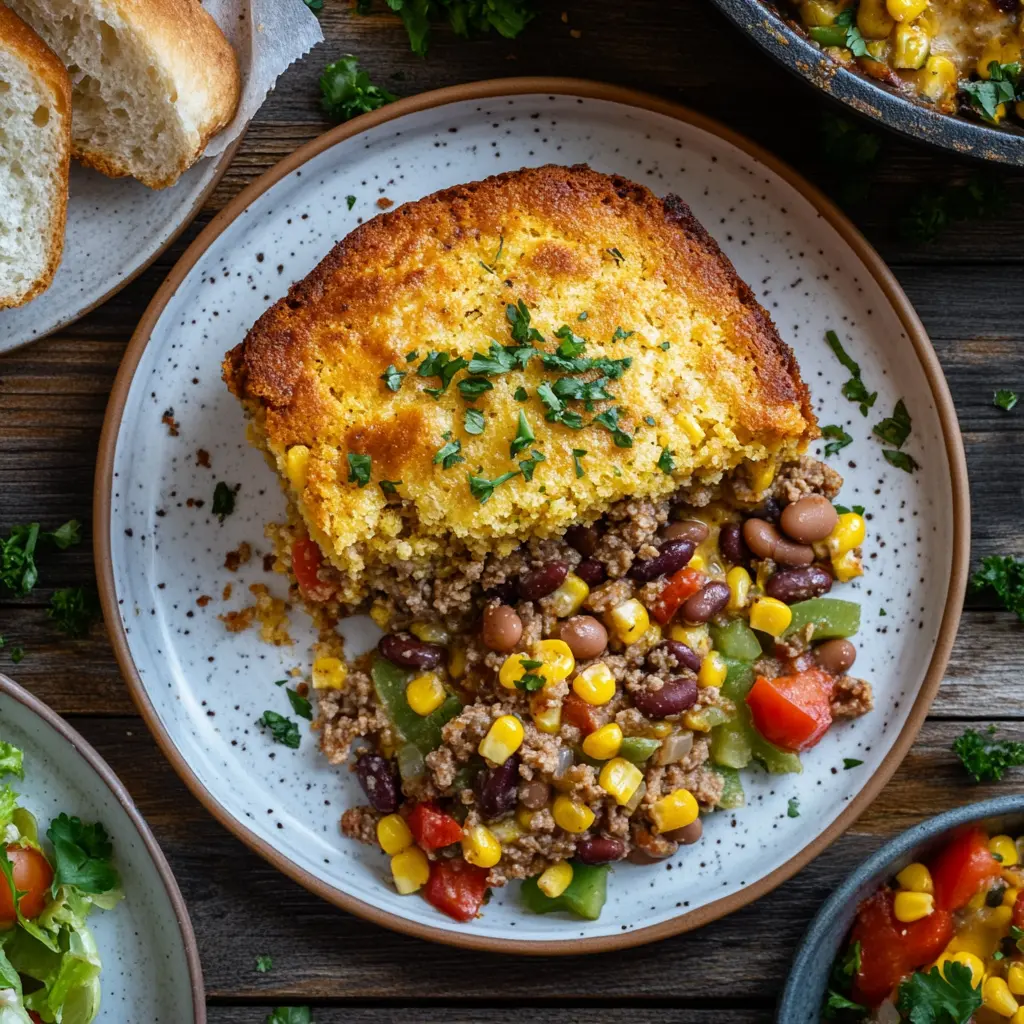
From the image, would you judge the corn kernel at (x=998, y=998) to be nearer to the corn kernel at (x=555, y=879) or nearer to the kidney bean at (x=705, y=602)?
the corn kernel at (x=555, y=879)

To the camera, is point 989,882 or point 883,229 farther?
point 883,229

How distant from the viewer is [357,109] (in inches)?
155

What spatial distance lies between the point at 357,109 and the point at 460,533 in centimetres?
168

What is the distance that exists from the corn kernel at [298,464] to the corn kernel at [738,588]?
1.53 metres

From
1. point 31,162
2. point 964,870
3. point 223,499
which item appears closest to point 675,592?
point 964,870

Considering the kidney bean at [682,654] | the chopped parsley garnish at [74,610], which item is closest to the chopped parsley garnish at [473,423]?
the kidney bean at [682,654]

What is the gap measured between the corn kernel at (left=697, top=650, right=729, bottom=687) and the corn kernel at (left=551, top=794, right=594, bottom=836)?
600mm

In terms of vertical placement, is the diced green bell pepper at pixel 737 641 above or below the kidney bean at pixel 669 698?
above

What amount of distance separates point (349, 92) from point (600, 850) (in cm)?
284

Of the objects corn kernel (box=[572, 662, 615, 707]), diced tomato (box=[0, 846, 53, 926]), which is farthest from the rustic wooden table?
corn kernel (box=[572, 662, 615, 707])

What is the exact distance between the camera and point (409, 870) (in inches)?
149

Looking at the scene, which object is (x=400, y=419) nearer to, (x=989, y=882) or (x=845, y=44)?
(x=845, y=44)

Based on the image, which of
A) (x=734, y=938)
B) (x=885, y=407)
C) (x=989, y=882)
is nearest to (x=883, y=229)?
(x=885, y=407)

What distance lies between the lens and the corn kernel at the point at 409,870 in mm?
3793
